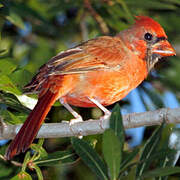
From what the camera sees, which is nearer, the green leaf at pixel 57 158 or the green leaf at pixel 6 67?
the green leaf at pixel 57 158

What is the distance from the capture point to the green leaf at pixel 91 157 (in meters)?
2.70

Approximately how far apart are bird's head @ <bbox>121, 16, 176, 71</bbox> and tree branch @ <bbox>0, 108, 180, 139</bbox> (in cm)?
133

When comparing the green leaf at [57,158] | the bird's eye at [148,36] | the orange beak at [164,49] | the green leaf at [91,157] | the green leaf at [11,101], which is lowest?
the green leaf at [57,158]

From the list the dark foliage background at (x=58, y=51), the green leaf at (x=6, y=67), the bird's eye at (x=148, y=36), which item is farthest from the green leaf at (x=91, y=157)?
the bird's eye at (x=148, y=36)

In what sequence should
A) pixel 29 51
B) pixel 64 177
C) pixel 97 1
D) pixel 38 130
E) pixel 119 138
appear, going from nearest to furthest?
pixel 119 138 < pixel 38 130 < pixel 64 177 < pixel 97 1 < pixel 29 51

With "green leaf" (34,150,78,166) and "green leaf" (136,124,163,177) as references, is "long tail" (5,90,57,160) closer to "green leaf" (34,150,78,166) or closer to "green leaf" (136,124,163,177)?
"green leaf" (34,150,78,166)

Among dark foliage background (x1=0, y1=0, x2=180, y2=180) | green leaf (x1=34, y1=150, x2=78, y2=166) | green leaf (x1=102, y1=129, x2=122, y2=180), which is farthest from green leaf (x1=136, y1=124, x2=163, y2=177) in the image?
green leaf (x1=34, y1=150, x2=78, y2=166)

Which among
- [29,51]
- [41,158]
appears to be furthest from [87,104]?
[29,51]

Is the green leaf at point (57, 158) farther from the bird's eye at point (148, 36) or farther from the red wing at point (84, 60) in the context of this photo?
the bird's eye at point (148, 36)

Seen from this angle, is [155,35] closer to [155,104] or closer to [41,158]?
[155,104]

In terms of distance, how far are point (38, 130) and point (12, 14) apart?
190 cm

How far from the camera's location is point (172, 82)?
5184mm

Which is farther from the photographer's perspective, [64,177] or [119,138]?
[64,177]

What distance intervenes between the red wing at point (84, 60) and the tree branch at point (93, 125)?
1.72 ft
